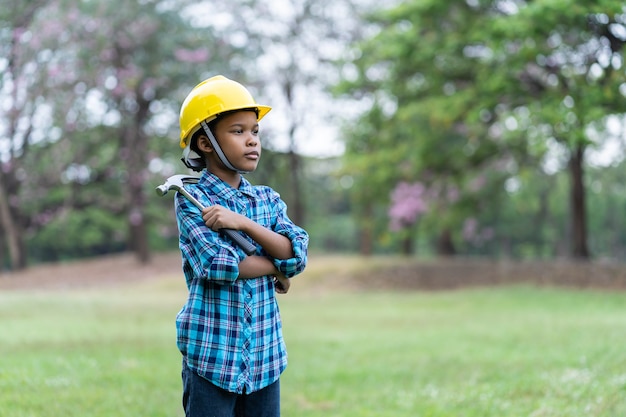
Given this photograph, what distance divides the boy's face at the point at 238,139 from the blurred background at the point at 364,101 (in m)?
12.1

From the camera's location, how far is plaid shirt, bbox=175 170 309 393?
3.09 m

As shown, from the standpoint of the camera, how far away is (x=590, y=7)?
14.3m

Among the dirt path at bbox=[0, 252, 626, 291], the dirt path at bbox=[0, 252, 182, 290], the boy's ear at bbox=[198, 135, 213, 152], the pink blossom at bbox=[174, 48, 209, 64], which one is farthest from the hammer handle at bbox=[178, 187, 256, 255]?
the pink blossom at bbox=[174, 48, 209, 64]

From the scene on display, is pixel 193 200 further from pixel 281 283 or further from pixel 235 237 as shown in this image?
pixel 281 283

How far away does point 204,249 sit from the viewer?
10.1 ft

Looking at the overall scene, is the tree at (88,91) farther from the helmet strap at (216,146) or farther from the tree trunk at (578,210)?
the helmet strap at (216,146)

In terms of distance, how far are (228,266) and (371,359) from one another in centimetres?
666

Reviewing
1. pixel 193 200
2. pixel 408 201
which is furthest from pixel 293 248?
pixel 408 201

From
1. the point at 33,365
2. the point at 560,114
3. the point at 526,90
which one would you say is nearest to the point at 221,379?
the point at 33,365

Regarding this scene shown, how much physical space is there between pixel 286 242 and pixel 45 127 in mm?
26513

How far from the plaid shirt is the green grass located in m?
2.62

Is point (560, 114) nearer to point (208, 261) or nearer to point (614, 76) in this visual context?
point (614, 76)

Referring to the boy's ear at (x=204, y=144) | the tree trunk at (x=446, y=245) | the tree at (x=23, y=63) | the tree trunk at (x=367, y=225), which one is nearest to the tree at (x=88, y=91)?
the tree at (x=23, y=63)

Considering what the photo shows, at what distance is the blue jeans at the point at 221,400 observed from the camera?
312cm
